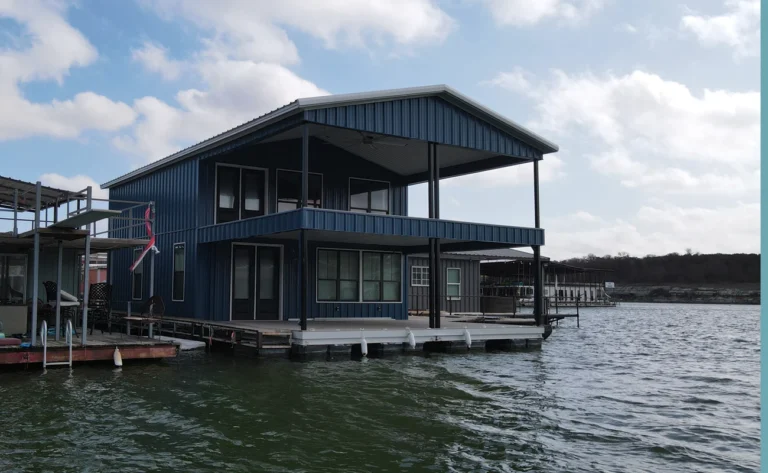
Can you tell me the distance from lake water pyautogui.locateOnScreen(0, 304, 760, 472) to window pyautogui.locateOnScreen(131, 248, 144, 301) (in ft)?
28.7

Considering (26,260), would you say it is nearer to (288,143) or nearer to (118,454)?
(288,143)

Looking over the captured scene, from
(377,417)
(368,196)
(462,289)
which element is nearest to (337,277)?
(368,196)

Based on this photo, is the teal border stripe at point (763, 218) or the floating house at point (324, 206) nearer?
the teal border stripe at point (763, 218)

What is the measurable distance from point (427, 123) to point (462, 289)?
55.6 feet

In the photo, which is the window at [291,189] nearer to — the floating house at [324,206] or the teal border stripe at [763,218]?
the floating house at [324,206]

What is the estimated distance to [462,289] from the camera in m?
37.2

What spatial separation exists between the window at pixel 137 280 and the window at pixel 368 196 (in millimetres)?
8440

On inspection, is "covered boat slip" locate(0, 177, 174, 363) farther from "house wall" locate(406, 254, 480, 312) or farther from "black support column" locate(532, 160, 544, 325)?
"house wall" locate(406, 254, 480, 312)

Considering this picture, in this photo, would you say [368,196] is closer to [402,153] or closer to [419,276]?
[402,153]

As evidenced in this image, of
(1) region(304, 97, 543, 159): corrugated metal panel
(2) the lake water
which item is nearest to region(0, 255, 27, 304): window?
(2) the lake water

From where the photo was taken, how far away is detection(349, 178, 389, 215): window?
2609 centimetres

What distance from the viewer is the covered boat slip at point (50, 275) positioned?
603 inches

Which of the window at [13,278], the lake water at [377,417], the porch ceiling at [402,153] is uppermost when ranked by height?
the porch ceiling at [402,153]

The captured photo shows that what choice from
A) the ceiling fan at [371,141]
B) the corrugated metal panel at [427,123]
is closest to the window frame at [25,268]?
the corrugated metal panel at [427,123]
